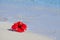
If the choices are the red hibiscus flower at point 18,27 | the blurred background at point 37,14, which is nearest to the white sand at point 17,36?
the red hibiscus flower at point 18,27

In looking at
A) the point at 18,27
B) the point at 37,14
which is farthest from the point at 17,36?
the point at 37,14

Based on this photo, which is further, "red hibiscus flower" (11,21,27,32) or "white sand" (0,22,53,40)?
"red hibiscus flower" (11,21,27,32)

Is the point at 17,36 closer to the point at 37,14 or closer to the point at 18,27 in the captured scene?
the point at 18,27

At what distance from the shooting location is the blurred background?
409 cm

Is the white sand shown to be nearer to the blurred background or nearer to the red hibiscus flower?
the red hibiscus flower

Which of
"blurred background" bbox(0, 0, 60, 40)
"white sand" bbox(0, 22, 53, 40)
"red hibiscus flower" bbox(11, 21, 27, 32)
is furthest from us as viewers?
"blurred background" bbox(0, 0, 60, 40)

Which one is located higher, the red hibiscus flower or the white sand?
the red hibiscus flower

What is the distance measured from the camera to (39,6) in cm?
618

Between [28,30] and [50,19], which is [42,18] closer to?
[50,19]

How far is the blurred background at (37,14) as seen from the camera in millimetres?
4085

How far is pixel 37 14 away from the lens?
5.32 metres

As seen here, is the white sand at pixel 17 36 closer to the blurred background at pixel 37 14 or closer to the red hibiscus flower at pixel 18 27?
the red hibiscus flower at pixel 18 27

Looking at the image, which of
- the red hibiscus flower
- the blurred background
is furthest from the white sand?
the blurred background

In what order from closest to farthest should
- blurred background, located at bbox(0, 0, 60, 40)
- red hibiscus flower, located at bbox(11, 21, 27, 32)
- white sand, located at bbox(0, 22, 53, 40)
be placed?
white sand, located at bbox(0, 22, 53, 40)
red hibiscus flower, located at bbox(11, 21, 27, 32)
blurred background, located at bbox(0, 0, 60, 40)
